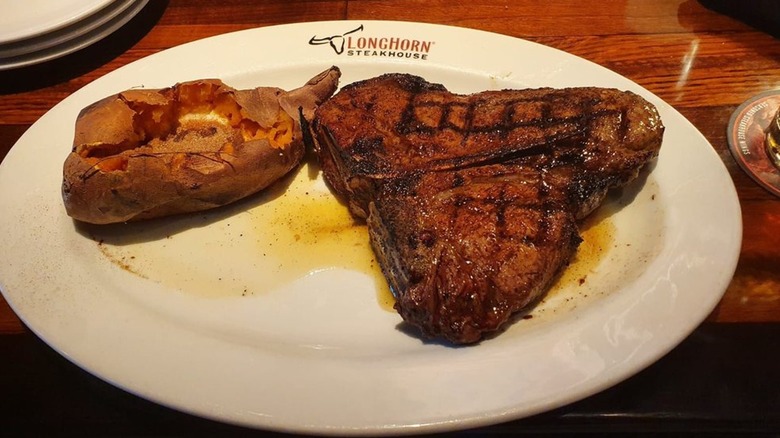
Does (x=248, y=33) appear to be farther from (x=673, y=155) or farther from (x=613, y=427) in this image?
(x=613, y=427)

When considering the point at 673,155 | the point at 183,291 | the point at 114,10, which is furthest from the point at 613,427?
the point at 114,10

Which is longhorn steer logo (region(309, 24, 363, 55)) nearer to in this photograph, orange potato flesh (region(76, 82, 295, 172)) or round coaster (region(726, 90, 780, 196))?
orange potato flesh (region(76, 82, 295, 172))

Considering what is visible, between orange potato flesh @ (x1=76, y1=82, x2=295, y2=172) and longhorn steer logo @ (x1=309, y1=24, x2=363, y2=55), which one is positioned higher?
longhorn steer logo @ (x1=309, y1=24, x2=363, y2=55)

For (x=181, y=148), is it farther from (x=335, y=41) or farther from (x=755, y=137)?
(x=755, y=137)

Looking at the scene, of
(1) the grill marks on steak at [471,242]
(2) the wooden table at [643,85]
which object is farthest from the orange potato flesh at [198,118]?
(2) the wooden table at [643,85]

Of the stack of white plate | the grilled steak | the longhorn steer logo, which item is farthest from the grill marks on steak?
the stack of white plate

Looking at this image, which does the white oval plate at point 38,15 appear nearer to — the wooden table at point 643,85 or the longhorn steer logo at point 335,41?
the wooden table at point 643,85

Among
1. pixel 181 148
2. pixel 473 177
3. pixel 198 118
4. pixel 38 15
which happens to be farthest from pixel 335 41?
pixel 38 15
